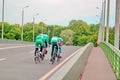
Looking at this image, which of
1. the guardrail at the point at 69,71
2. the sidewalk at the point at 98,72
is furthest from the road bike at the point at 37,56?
the guardrail at the point at 69,71

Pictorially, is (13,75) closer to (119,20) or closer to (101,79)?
(101,79)

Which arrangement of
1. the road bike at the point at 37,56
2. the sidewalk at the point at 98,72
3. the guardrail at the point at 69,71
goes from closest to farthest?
1. the guardrail at the point at 69,71
2. the sidewalk at the point at 98,72
3. the road bike at the point at 37,56

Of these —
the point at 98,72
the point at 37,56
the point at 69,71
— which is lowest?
the point at 98,72

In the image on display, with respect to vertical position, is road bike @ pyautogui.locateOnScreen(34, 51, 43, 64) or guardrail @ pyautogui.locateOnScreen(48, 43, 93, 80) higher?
guardrail @ pyautogui.locateOnScreen(48, 43, 93, 80)

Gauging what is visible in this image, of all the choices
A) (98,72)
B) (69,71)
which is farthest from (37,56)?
(69,71)

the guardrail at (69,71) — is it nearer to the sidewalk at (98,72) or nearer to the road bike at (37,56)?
the sidewalk at (98,72)

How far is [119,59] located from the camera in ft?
54.6

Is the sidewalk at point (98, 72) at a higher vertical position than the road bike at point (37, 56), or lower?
lower

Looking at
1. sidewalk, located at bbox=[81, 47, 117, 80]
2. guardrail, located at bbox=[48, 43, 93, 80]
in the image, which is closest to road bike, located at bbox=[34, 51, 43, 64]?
sidewalk, located at bbox=[81, 47, 117, 80]

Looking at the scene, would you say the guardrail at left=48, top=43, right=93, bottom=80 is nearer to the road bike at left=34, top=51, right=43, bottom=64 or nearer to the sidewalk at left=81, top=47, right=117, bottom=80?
the sidewalk at left=81, top=47, right=117, bottom=80

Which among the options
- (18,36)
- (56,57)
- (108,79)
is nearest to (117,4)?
(56,57)

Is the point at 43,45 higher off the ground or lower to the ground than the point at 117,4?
lower

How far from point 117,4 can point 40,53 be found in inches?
242

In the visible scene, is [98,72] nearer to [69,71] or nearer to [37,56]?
[37,56]
